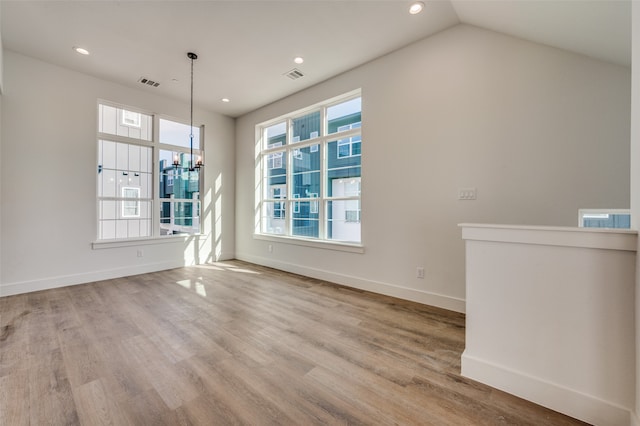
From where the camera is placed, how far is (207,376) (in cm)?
184

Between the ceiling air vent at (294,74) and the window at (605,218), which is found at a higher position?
the ceiling air vent at (294,74)

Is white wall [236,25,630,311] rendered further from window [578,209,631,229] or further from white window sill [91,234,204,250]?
white window sill [91,234,204,250]

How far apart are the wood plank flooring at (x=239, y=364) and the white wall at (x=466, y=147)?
648 mm

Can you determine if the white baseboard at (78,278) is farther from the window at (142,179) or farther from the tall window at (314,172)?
the tall window at (314,172)

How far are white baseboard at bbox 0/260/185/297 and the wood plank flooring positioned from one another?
192 mm

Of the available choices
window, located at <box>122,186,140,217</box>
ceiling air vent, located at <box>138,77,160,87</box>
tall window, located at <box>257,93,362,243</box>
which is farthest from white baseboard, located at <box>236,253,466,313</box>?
ceiling air vent, located at <box>138,77,160,87</box>

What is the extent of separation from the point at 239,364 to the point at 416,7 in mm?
3659

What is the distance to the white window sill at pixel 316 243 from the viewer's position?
3955 millimetres

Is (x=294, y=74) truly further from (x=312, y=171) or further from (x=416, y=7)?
(x=416, y=7)

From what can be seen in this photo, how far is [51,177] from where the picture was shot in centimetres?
388

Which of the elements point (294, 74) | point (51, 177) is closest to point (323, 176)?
point (294, 74)

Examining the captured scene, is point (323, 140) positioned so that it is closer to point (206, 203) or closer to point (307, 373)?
point (206, 203)

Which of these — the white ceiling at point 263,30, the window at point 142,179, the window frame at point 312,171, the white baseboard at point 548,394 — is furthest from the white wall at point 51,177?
the white baseboard at point 548,394

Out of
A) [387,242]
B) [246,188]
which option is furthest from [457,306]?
[246,188]
